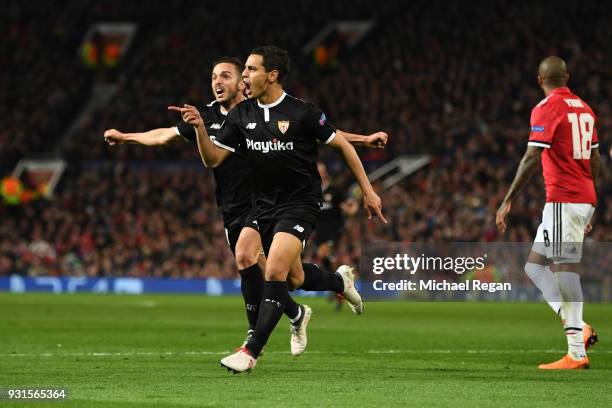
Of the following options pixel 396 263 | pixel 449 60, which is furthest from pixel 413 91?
pixel 396 263

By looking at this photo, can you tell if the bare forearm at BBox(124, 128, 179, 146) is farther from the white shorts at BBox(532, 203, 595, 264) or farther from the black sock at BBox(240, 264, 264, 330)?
the white shorts at BBox(532, 203, 595, 264)

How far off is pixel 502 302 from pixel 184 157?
12.5 metres

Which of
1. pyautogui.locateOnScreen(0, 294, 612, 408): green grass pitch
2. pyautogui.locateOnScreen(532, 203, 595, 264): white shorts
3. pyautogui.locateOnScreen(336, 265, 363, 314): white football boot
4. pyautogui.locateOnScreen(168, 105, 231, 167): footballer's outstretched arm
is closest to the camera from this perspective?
pyautogui.locateOnScreen(0, 294, 612, 408): green grass pitch

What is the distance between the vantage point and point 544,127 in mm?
9555

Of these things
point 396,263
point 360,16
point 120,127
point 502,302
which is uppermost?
point 360,16

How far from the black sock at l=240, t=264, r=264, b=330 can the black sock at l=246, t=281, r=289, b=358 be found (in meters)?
1.16

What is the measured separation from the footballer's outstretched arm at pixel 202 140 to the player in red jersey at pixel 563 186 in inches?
92.8

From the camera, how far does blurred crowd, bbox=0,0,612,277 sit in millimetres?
30031

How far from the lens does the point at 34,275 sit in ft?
106

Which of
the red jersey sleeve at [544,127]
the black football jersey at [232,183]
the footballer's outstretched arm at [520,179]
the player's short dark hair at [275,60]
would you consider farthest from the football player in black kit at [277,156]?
the red jersey sleeve at [544,127]

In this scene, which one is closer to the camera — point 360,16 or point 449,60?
point 449,60

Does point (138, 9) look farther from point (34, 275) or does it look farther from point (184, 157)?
point (34, 275)

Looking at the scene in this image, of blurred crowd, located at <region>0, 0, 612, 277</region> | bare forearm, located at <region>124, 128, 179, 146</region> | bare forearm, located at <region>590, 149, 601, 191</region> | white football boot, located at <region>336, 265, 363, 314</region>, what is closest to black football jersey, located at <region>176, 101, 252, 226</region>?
bare forearm, located at <region>124, 128, 179, 146</region>

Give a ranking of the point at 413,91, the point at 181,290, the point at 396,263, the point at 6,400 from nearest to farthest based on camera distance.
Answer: the point at 6,400, the point at 396,263, the point at 181,290, the point at 413,91
